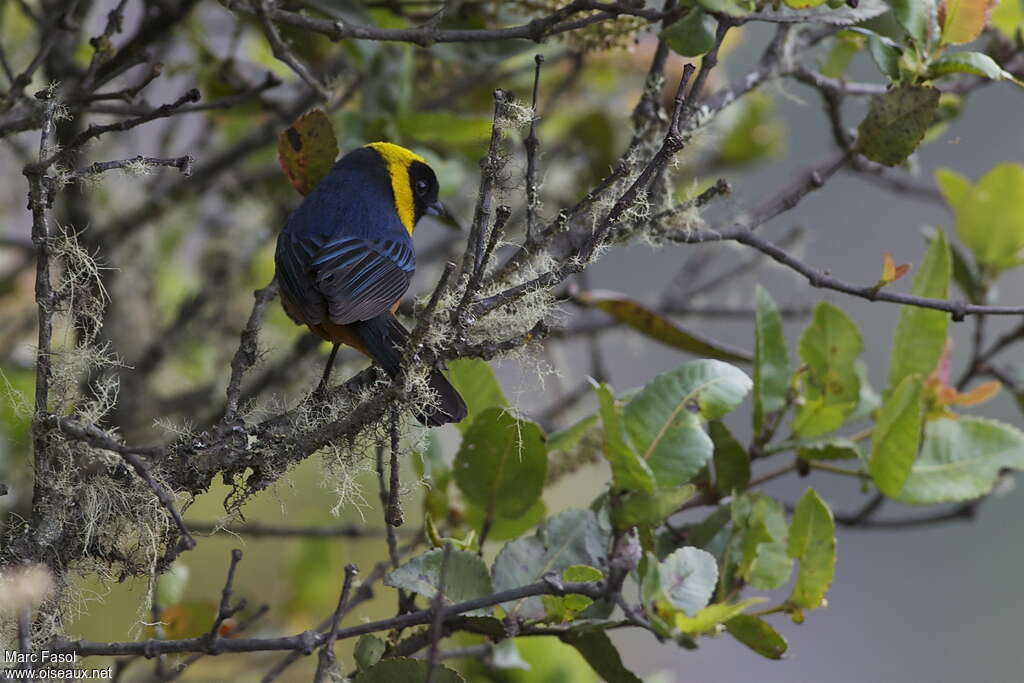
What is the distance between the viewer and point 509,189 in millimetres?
1939

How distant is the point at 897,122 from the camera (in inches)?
89.4

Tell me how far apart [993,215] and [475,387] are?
1.58 metres

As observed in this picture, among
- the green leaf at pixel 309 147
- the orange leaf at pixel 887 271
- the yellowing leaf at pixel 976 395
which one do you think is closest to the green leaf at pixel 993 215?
the yellowing leaf at pixel 976 395

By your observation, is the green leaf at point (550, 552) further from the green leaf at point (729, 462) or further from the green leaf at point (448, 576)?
the green leaf at point (729, 462)

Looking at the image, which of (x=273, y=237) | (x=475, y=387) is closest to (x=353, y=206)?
(x=475, y=387)

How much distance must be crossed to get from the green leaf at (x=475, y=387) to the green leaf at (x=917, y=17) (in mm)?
1113

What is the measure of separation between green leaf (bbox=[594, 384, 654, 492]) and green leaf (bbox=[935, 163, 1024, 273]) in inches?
58.4

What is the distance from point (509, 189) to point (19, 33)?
2.76 metres

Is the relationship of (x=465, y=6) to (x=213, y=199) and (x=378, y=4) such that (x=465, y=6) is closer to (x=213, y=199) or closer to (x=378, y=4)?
(x=378, y=4)

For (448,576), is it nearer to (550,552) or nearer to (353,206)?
(550,552)

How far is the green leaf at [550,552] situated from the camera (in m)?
2.10

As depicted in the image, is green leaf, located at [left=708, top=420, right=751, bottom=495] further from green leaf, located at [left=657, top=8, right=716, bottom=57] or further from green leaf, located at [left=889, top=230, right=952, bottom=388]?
green leaf, located at [left=657, top=8, right=716, bottom=57]

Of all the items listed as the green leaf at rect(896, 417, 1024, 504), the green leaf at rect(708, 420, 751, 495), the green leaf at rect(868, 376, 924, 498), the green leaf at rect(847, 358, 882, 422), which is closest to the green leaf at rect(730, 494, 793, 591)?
the green leaf at rect(708, 420, 751, 495)

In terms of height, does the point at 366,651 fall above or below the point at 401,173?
below
